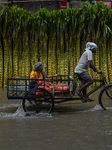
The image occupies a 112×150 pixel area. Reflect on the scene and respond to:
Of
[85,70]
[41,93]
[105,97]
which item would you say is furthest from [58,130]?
[85,70]

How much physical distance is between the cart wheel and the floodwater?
0.15 m

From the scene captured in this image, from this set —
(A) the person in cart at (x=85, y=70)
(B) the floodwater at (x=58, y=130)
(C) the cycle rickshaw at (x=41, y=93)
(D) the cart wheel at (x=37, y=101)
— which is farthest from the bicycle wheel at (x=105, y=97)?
(D) the cart wheel at (x=37, y=101)

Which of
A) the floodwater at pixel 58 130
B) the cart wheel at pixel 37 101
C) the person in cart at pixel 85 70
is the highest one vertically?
the person in cart at pixel 85 70

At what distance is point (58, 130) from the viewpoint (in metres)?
4.54

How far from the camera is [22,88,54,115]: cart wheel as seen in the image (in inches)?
234

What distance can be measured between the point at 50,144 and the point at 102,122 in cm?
166

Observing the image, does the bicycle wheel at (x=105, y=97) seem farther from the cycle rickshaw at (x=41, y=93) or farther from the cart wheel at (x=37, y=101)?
the cart wheel at (x=37, y=101)

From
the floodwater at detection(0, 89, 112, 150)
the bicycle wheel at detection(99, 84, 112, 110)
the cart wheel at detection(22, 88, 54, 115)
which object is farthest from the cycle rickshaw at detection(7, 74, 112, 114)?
the bicycle wheel at detection(99, 84, 112, 110)

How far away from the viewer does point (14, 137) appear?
13.6ft

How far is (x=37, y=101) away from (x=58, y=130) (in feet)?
5.41

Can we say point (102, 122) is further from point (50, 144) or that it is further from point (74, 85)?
point (50, 144)

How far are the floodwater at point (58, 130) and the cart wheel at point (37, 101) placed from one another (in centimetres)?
15

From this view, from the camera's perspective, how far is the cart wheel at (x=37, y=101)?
5941mm

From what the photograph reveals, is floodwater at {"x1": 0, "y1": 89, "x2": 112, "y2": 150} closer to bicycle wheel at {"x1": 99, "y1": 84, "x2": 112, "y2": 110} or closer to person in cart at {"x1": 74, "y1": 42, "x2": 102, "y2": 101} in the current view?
bicycle wheel at {"x1": 99, "y1": 84, "x2": 112, "y2": 110}
